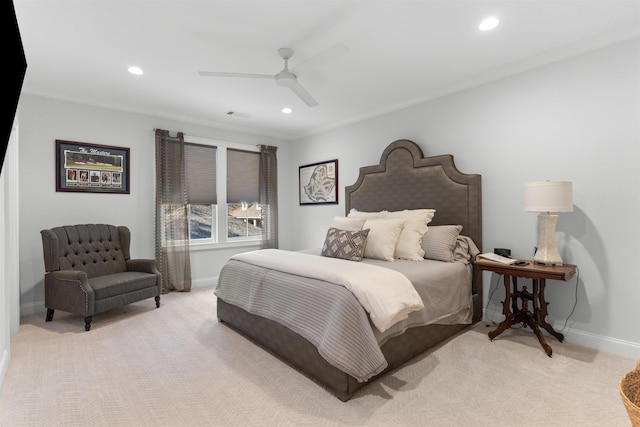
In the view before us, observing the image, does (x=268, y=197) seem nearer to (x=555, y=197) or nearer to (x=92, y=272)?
(x=92, y=272)

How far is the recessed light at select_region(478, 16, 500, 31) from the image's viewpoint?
2.43 m

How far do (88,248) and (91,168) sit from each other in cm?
107

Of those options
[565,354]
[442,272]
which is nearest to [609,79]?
[442,272]

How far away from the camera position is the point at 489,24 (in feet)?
8.17

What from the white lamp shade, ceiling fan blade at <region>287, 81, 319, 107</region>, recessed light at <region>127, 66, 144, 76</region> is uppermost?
recessed light at <region>127, 66, 144, 76</region>

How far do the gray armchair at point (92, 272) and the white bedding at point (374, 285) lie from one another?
1.95 meters

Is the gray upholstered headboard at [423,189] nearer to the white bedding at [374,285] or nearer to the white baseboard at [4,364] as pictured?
the white bedding at [374,285]

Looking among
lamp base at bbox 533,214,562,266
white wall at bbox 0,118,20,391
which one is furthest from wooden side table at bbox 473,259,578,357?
white wall at bbox 0,118,20,391

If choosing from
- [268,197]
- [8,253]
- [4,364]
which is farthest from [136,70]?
[268,197]

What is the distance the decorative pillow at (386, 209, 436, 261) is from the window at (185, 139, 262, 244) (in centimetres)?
296

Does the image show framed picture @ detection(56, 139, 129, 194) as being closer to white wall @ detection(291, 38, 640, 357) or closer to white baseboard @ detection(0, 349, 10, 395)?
white baseboard @ detection(0, 349, 10, 395)

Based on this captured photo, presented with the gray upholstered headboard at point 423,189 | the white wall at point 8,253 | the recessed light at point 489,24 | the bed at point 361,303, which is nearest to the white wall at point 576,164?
the gray upholstered headboard at point 423,189

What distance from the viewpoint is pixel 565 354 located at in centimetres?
266

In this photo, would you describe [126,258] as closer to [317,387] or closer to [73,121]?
[73,121]
